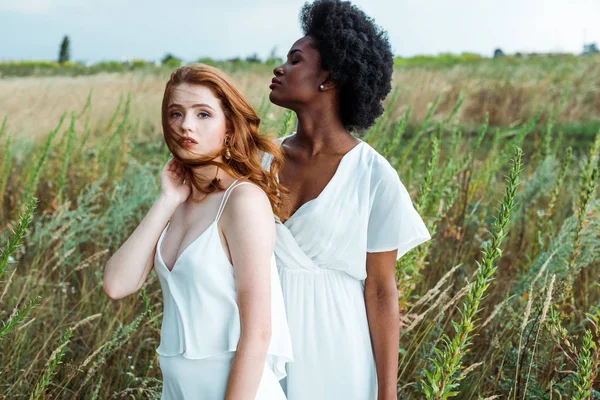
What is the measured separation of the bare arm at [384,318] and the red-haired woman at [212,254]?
397 millimetres

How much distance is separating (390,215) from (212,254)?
644mm

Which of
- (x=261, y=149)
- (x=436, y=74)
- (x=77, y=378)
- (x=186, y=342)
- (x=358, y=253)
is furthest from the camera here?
(x=436, y=74)

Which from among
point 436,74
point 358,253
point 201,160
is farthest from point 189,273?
point 436,74

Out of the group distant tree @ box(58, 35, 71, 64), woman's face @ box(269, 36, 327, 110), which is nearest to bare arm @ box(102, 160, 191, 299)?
woman's face @ box(269, 36, 327, 110)

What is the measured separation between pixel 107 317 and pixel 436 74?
11.1m

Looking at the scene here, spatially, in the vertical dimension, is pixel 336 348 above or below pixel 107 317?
above

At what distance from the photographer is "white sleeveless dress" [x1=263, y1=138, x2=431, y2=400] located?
6.59 ft

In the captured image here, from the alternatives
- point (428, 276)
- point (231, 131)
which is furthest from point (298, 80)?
point (428, 276)

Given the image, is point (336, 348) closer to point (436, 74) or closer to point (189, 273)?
point (189, 273)

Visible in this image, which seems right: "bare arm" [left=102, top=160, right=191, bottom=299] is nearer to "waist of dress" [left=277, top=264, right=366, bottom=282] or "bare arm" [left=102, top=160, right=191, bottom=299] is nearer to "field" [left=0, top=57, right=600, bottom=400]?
"field" [left=0, top=57, right=600, bottom=400]

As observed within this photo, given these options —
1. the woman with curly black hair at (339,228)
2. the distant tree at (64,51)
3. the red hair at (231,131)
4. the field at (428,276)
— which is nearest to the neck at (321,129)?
the woman with curly black hair at (339,228)

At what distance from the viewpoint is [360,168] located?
6.70ft

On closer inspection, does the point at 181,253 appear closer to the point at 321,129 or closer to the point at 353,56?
the point at 321,129

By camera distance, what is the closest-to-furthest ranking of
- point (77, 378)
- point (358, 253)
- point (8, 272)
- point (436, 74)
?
point (358, 253) → point (77, 378) → point (8, 272) → point (436, 74)
